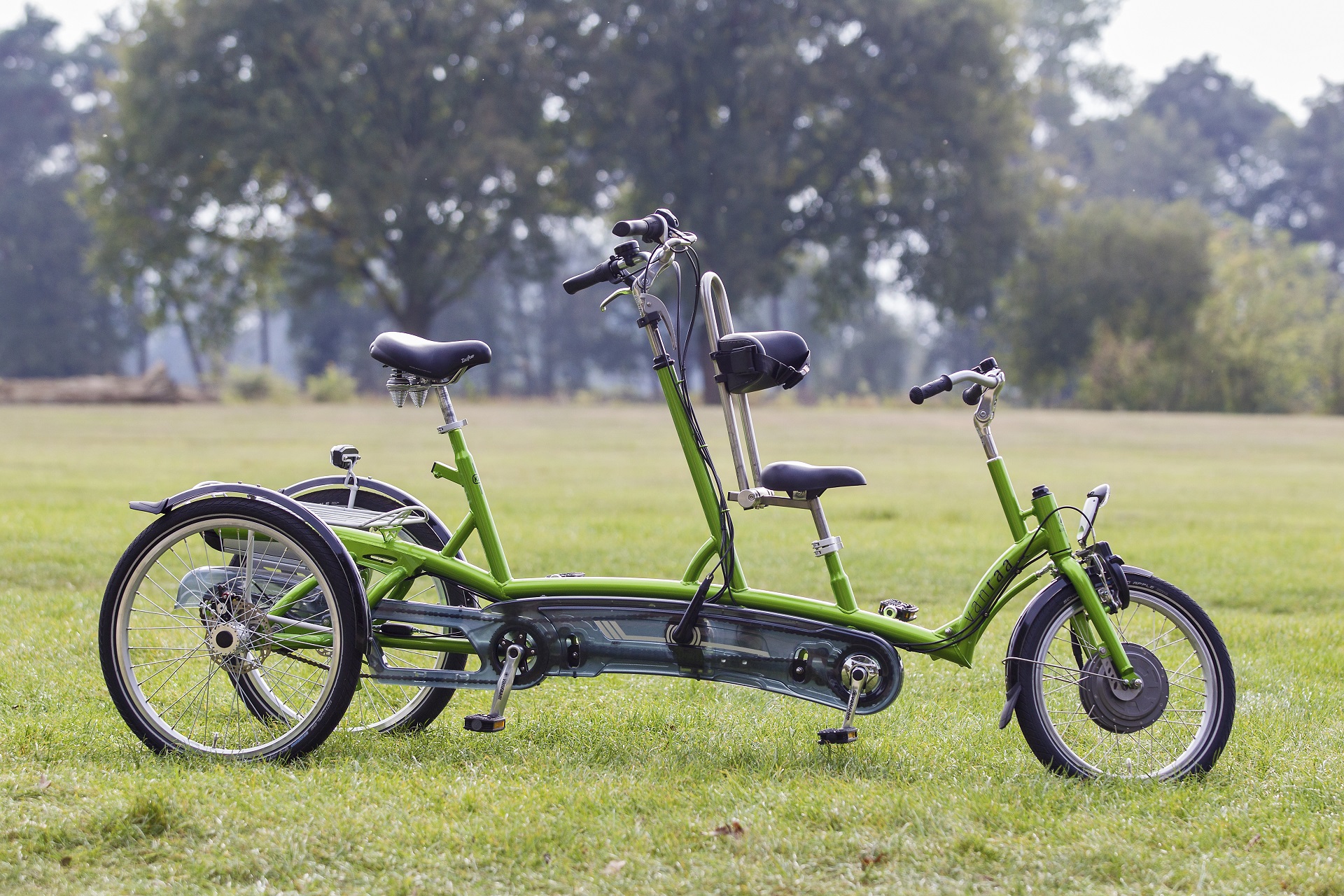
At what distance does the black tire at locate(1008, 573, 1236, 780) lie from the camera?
383 cm

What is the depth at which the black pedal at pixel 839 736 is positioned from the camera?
387cm

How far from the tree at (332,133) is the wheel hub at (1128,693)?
1471 inches

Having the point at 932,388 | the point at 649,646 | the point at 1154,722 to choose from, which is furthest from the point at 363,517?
the point at 1154,722

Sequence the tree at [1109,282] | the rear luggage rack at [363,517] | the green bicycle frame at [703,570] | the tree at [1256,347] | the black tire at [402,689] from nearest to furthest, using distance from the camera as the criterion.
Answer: the green bicycle frame at [703,570]
the rear luggage rack at [363,517]
the black tire at [402,689]
the tree at [1256,347]
the tree at [1109,282]

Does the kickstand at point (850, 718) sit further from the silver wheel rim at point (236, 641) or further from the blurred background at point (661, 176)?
the blurred background at point (661, 176)

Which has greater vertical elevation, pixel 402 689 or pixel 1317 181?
pixel 1317 181

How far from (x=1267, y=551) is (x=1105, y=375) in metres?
32.2

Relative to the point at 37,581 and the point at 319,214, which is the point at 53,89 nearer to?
the point at 319,214

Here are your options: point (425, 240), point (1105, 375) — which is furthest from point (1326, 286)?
point (425, 240)

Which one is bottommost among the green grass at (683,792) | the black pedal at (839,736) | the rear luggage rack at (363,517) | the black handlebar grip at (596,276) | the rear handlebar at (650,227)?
the green grass at (683,792)

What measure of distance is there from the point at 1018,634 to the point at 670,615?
1053 mm

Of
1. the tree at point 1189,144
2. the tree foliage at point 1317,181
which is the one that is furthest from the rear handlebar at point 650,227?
the tree foliage at point 1317,181

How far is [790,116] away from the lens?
4244 centimetres

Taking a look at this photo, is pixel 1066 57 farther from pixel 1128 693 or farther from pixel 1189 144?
pixel 1128 693
